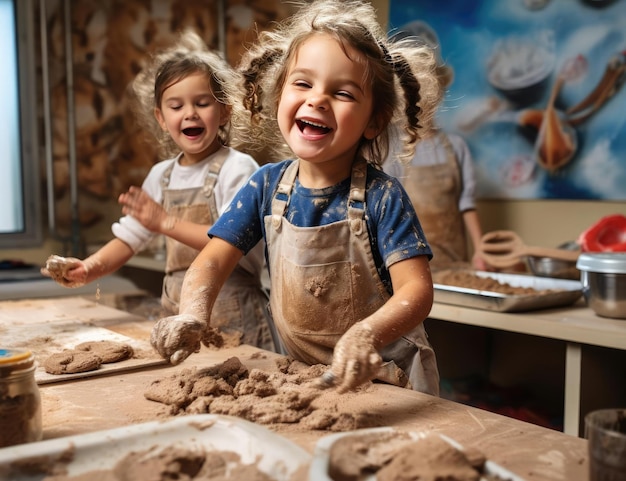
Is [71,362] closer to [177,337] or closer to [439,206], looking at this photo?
[177,337]

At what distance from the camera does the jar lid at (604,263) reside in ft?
5.60

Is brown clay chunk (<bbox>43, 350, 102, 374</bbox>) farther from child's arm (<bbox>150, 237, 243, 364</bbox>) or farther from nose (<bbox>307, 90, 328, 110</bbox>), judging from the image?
nose (<bbox>307, 90, 328, 110</bbox>)

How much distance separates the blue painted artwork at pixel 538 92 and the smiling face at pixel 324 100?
1.95 m

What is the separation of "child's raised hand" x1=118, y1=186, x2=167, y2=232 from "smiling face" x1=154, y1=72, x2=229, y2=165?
0.94 feet

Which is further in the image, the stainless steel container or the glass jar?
the stainless steel container

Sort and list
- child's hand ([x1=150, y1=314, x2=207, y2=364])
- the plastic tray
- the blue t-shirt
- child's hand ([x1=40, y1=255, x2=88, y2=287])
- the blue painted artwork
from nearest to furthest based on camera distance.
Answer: child's hand ([x1=150, y1=314, x2=207, y2=364]) → the blue t-shirt → child's hand ([x1=40, y1=255, x2=88, y2=287]) → the plastic tray → the blue painted artwork

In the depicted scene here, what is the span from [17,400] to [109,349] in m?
0.42

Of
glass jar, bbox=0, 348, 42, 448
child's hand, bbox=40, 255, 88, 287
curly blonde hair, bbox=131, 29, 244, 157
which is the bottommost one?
glass jar, bbox=0, 348, 42, 448

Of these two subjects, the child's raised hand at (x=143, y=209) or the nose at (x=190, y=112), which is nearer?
the child's raised hand at (x=143, y=209)

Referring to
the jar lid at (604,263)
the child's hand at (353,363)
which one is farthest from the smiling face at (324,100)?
the jar lid at (604,263)

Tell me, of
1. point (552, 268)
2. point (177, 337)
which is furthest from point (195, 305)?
point (552, 268)

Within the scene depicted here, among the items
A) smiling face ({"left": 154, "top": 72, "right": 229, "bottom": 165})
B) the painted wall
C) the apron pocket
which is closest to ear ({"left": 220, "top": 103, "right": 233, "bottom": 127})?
smiling face ({"left": 154, "top": 72, "right": 229, "bottom": 165})

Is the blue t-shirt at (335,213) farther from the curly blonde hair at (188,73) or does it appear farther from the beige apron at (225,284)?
the beige apron at (225,284)

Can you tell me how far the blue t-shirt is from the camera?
117cm
